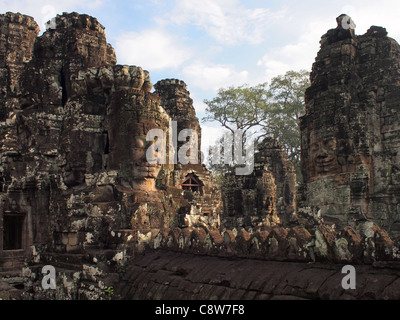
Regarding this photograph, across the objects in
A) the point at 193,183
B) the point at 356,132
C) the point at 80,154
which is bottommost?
the point at 193,183

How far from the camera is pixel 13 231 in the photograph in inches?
490

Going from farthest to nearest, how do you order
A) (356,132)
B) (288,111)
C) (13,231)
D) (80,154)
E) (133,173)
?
1. (288,111)
2. (13,231)
3. (356,132)
4. (80,154)
5. (133,173)

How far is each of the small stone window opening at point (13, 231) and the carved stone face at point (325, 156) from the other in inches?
320

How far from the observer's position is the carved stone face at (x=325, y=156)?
9141 mm

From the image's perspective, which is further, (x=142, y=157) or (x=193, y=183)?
(x=193, y=183)

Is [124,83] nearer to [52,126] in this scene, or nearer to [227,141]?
[52,126]

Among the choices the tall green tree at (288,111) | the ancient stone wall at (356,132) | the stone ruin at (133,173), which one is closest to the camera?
the stone ruin at (133,173)

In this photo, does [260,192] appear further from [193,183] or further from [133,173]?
[133,173]

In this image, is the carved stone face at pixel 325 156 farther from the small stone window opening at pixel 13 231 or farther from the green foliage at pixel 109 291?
the small stone window opening at pixel 13 231

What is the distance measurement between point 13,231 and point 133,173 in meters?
6.63

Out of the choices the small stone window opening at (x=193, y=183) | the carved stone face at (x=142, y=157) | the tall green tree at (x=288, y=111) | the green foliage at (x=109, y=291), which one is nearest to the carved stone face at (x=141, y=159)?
the carved stone face at (x=142, y=157)

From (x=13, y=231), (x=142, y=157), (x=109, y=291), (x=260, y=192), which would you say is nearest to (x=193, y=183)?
Result: (x=260, y=192)

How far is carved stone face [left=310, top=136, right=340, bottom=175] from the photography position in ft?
30.0
